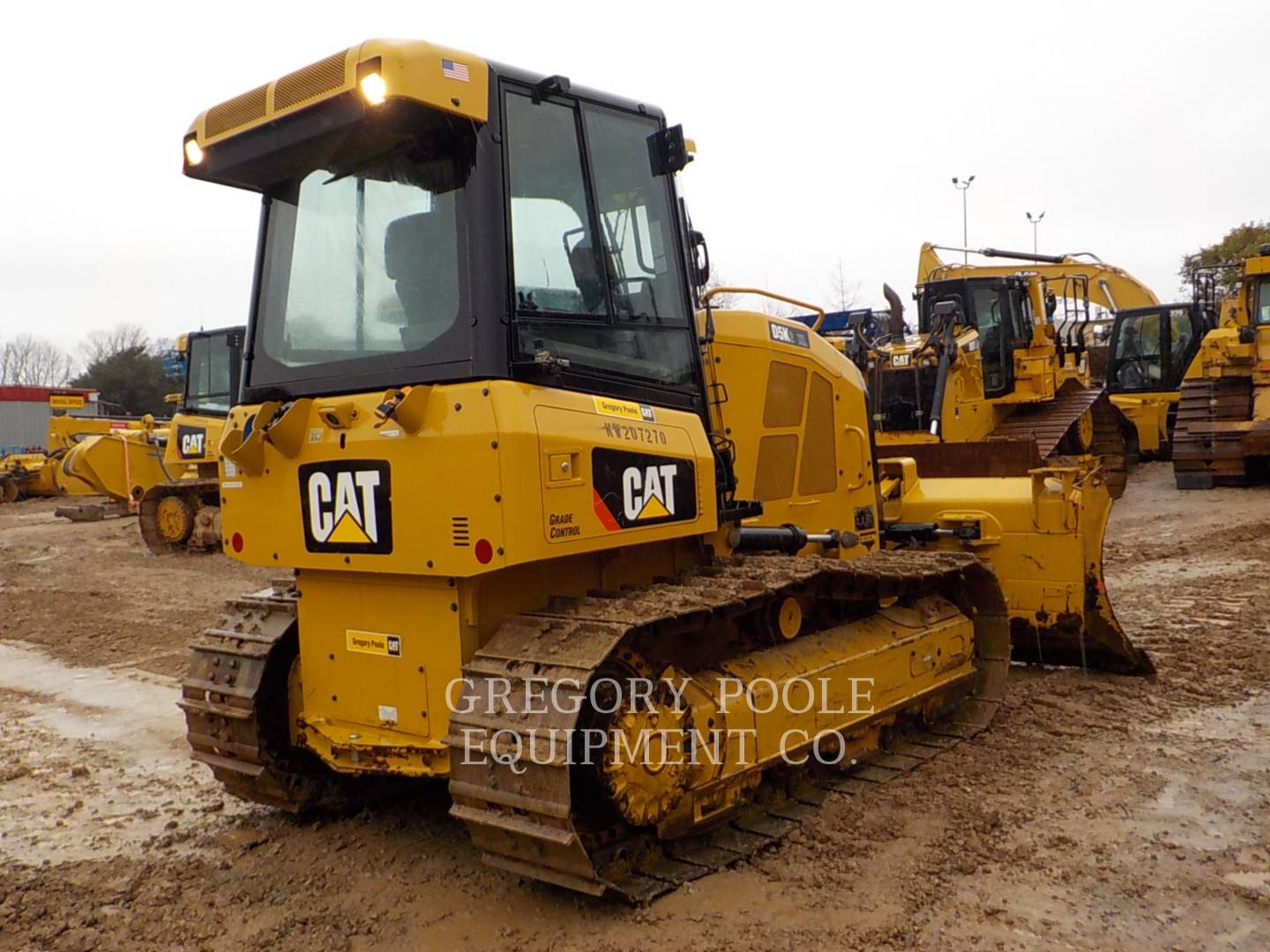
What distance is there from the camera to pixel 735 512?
4.66m

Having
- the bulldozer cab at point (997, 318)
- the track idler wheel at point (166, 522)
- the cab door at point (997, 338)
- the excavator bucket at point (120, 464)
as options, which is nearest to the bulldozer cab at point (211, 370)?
the track idler wheel at point (166, 522)

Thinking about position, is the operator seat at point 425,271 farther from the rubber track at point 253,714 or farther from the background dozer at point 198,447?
the background dozer at point 198,447

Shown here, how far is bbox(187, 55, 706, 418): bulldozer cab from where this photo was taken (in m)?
3.68

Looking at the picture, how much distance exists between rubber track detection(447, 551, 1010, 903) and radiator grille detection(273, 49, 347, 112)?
74.8 inches

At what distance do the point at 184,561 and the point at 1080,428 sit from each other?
1223 centimetres

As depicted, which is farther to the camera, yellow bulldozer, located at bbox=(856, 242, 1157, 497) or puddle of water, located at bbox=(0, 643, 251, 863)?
yellow bulldozer, located at bbox=(856, 242, 1157, 497)

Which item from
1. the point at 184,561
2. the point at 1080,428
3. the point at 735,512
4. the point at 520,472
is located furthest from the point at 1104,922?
the point at 1080,428

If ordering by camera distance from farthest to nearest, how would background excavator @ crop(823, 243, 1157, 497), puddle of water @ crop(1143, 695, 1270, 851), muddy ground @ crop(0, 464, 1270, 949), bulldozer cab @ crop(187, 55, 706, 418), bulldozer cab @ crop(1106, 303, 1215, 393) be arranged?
bulldozer cab @ crop(1106, 303, 1215, 393), background excavator @ crop(823, 243, 1157, 497), puddle of water @ crop(1143, 695, 1270, 851), bulldozer cab @ crop(187, 55, 706, 418), muddy ground @ crop(0, 464, 1270, 949)

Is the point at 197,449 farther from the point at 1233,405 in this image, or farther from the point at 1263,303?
the point at 1263,303

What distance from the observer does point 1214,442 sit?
47.5 feet

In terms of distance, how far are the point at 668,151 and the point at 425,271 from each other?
1.17 meters

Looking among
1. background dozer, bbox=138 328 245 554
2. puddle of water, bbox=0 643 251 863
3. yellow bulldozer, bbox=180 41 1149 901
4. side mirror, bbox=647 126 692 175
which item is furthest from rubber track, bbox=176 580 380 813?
background dozer, bbox=138 328 245 554

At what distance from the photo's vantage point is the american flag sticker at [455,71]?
11.7 feet

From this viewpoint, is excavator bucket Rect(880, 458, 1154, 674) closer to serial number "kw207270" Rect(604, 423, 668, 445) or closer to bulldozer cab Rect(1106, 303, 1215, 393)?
serial number "kw207270" Rect(604, 423, 668, 445)
